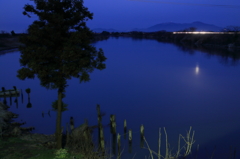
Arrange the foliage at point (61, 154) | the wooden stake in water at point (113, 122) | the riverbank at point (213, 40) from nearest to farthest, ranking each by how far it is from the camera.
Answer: the foliage at point (61, 154), the wooden stake in water at point (113, 122), the riverbank at point (213, 40)

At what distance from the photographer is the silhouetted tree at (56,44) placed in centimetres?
715

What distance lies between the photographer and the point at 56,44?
7668 mm

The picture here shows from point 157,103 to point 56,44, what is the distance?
1444cm

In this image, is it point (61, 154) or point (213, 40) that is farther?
point (213, 40)

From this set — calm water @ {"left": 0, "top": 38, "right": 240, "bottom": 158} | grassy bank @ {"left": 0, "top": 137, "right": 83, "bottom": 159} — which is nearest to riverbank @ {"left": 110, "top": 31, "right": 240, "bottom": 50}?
calm water @ {"left": 0, "top": 38, "right": 240, "bottom": 158}

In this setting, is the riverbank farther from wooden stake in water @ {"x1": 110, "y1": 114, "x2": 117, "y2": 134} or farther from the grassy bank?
the grassy bank

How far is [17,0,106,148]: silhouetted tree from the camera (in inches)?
282

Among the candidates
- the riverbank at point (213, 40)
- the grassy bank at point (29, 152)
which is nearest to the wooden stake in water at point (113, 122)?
the grassy bank at point (29, 152)

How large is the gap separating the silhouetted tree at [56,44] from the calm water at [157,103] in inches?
256

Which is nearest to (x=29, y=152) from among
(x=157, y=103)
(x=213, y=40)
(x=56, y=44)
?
(x=56, y=44)

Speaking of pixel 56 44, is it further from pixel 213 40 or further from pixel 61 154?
pixel 213 40

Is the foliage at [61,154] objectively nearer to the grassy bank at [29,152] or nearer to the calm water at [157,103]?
the grassy bank at [29,152]

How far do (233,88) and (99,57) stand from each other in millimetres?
22598

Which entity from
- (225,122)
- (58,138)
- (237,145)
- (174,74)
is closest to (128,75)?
(174,74)
